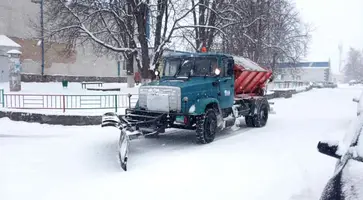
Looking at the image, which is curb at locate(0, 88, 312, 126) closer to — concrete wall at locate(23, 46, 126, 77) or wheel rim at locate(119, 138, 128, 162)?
wheel rim at locate(119, 138, 128, 162)

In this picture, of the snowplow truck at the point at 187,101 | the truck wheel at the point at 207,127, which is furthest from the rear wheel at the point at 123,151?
the truck wheel at the point at 207,127

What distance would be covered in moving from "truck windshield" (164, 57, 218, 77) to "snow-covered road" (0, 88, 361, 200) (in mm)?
1868

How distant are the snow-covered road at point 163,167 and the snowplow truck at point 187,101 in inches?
20.7

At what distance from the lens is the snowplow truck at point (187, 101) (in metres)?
7.97

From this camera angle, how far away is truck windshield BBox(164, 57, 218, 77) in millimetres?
9039

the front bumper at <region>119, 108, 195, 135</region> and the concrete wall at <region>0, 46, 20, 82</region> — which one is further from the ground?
the concrete wall at <region>0, 46, 20, 82</region>

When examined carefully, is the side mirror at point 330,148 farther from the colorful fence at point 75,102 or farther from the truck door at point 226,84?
the colorful fence at point 75,102

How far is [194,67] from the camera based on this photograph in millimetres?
9102

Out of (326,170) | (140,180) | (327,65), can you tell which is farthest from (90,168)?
(327,65)

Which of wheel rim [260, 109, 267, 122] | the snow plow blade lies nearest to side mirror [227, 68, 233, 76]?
wheel rim [260, 109, 267, 122]

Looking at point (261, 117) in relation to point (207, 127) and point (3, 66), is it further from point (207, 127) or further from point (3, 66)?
point (3, 66)

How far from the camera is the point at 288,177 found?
5848mm

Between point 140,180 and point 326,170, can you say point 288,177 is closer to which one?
point 326,170

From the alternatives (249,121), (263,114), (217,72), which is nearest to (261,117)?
(263,114)
